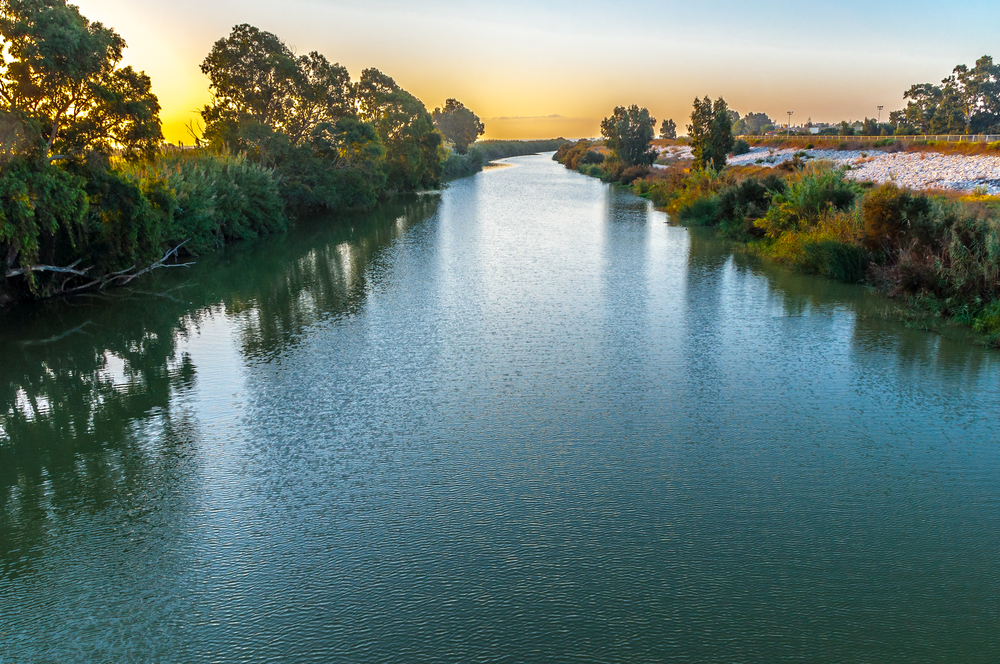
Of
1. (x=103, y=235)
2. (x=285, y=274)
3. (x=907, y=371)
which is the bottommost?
(x=907, y=371)

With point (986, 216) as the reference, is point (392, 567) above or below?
below

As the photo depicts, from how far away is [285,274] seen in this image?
1866 centimetres

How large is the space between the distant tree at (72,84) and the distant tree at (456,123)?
3070 inches

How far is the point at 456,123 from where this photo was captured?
98.3m

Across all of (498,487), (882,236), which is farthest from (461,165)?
(498,487)

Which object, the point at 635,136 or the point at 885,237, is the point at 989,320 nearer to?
the point at 885,237

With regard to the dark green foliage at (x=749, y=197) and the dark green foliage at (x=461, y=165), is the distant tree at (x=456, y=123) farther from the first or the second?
the dark green foliage at (x=749, y=197)

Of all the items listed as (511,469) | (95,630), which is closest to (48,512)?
(95,630)

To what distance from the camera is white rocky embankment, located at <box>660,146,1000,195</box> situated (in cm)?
2817

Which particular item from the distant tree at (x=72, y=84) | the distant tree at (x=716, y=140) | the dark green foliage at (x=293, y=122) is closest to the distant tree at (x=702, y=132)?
the distant tree at (x=716, y=140)

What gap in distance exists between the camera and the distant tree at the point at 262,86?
3127cm

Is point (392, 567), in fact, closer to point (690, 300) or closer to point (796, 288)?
point (690, 300)

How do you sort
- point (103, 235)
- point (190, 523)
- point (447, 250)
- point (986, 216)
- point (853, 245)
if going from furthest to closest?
point (447, 250), point (853, 245), point (103, 235), point (986, 216), point (190, 523)

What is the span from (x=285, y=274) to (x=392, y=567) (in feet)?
47.6
